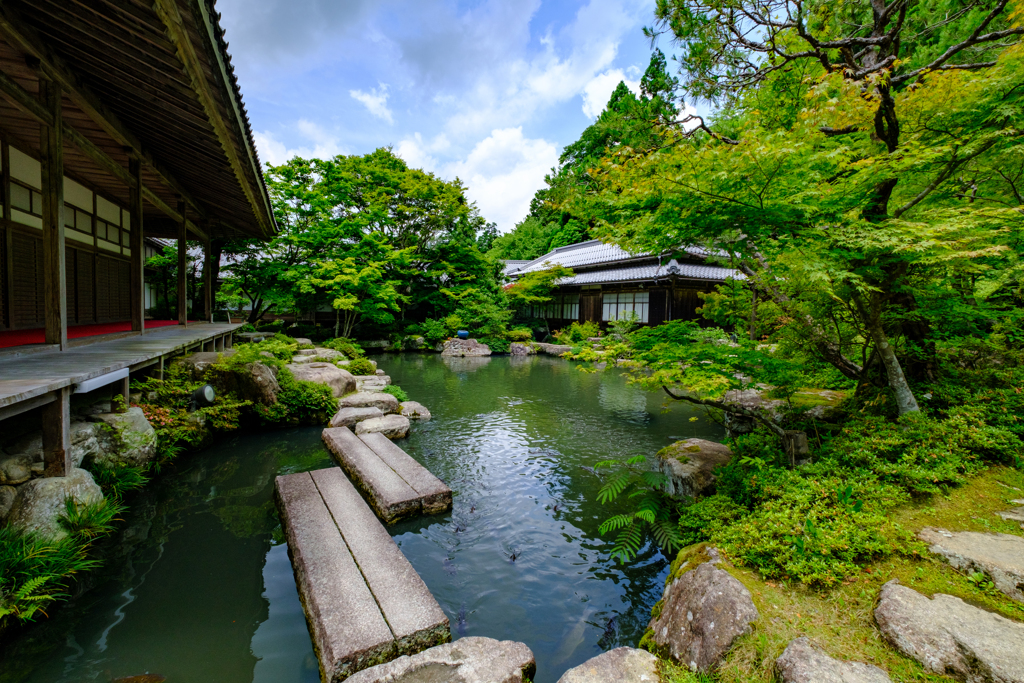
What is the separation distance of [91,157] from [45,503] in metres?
5.05

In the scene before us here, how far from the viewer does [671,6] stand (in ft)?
18.7

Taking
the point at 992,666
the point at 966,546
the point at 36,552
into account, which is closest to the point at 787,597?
the point at 992,666

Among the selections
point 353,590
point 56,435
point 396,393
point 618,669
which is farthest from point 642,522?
point 396,393

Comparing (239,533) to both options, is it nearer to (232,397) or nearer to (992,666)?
(232,397)

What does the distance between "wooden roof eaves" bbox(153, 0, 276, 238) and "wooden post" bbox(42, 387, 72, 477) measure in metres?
3.02

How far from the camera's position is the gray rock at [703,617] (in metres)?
2.38

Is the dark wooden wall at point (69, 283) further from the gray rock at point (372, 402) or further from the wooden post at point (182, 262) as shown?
the gray rock at point (372, 402)

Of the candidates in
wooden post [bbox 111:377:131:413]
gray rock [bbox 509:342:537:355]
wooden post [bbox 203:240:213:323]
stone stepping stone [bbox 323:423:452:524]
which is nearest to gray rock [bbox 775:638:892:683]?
stone stepping stone [bbox 323:423:452:524]

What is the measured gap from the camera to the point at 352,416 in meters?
7.50

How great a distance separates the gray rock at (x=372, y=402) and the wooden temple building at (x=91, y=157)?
9.66ft

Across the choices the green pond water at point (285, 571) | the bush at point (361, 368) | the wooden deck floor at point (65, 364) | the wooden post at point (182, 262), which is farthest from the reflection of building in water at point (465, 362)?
the wooden deck floor at point (65, 364)

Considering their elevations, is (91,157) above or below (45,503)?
above

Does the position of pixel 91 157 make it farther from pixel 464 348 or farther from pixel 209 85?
pixel 464 348

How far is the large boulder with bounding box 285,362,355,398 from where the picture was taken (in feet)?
28.7
